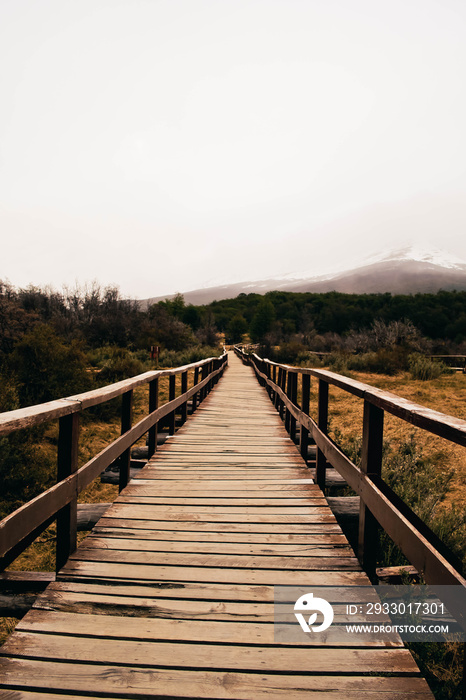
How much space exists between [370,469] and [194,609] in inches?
48.3

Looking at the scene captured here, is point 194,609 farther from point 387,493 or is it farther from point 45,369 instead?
point 45,369

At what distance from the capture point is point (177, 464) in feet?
14.0

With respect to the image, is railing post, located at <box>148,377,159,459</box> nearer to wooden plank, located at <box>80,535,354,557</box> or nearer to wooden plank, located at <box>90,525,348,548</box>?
wooden plank, located at <box>90,525,348,548</box>

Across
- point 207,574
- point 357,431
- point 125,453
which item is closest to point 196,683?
point 207,574

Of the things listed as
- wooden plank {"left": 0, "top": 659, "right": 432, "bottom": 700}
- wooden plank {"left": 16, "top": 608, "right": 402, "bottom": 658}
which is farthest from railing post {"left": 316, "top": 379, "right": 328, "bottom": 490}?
wooden plank {"left": 0, "top": 659, "right": 432, "bottom": 700}

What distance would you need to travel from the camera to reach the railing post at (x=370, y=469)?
7.44 ft

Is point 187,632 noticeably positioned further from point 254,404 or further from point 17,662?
point 254,404

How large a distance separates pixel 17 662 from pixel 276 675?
1.03 m

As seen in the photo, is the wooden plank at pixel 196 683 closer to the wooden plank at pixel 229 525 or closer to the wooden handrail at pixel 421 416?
the wooden handrail at pixel 421 416

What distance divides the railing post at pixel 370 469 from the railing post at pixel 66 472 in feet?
5.59

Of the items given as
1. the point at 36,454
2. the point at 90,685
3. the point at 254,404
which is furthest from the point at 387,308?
the point at 90,685

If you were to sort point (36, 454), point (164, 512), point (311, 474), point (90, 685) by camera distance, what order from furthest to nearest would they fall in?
point (36, 454) < point (311, 474) < point (164, 512) < point (90, 685)

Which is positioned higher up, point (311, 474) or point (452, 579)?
point (452, 579)

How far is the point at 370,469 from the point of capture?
91.1 inches
